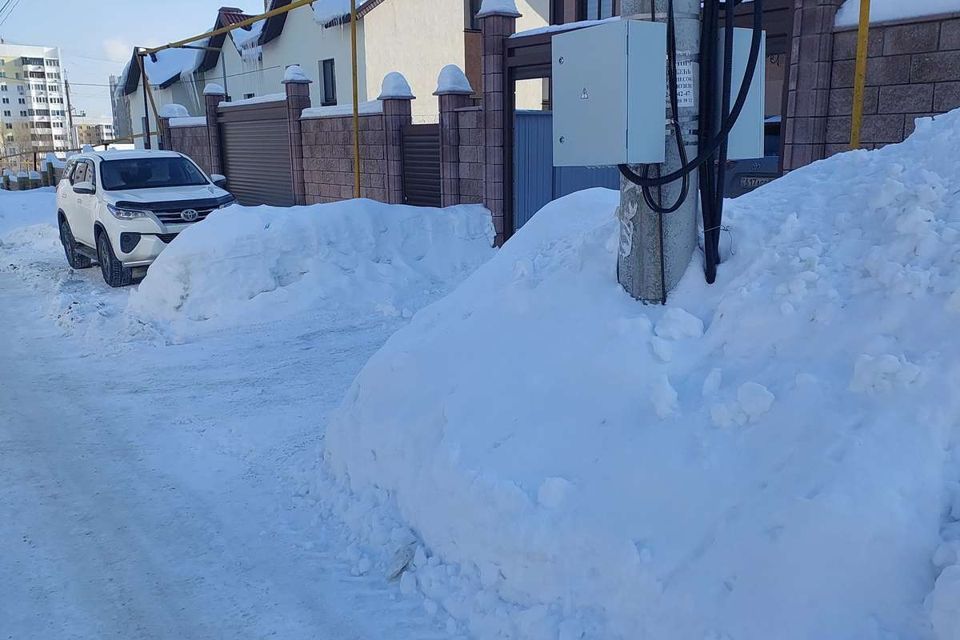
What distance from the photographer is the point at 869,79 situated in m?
7.07

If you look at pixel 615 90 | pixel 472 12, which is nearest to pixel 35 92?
pixel 472 12

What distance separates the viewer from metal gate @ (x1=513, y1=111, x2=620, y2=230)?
11.3 meters

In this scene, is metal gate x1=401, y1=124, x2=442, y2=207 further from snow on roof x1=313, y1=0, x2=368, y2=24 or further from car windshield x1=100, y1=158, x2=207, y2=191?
snow on roof x1=313, y1=0, x2=368, y2=24

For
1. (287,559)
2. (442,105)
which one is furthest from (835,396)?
(442,105)

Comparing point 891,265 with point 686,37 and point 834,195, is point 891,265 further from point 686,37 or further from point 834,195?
point 686,37

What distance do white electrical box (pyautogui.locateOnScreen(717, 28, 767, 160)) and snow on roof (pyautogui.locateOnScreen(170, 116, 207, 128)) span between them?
60.6 feet

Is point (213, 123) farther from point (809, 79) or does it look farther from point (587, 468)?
point (587, 468)

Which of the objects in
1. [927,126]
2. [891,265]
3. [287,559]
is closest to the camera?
[891,265]

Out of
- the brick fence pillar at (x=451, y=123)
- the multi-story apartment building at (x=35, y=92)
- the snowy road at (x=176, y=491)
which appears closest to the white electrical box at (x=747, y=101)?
the snowy road at (x=176, y=491)

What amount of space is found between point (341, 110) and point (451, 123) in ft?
11.0

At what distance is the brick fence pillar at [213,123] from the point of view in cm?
1903

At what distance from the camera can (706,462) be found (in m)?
2.96

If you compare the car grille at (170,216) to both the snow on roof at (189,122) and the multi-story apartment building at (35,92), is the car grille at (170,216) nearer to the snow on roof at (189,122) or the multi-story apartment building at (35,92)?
the snow on roof at (189,122)

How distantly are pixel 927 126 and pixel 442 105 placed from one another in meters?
8.67
